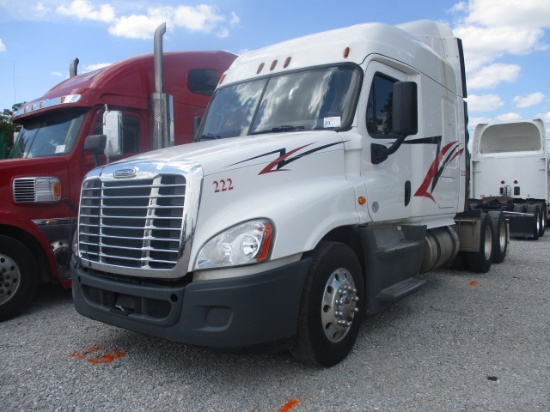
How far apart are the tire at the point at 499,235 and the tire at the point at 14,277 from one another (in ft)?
24.2

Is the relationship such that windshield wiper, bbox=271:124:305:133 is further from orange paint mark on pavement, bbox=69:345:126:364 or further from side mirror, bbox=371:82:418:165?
orange paint mark on pavement, bbox=69:345:126:364

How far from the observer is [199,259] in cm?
325

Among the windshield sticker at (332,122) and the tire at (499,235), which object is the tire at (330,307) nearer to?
the windshield sticker at (332,122)

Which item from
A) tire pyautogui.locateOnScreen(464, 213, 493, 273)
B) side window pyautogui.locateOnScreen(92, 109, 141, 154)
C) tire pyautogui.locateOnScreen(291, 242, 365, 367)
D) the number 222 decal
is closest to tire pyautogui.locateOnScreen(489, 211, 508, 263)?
tire pyautogui.locateOnScreen(464, 213, 493, 273)

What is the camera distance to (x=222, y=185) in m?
3.43

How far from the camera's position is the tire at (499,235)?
8.71 metres

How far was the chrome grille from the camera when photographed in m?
3.35

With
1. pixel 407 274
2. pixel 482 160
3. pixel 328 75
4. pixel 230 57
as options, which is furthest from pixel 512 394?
pixel 482 160

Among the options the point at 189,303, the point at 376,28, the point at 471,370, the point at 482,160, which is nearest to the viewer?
the point at 189,303

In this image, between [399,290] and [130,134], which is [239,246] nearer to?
[399,290]

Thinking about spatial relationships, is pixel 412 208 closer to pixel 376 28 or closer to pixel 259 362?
pixel 376 28

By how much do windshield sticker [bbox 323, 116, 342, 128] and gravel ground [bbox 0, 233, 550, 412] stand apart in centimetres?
199

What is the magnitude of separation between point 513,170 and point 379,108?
10.9 metres

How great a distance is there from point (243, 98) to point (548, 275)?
590 cm
